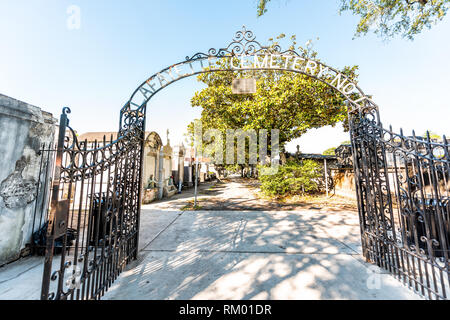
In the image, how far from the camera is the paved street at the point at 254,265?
233 cm

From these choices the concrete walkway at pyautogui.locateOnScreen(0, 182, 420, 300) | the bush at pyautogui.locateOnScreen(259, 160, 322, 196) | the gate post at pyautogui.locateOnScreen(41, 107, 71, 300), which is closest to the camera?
the gate post at pyautogui.locateOnScreen(41, 107, 71, 300)

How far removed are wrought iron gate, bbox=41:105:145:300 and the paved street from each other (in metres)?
0.38

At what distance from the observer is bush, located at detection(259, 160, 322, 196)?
10.2m

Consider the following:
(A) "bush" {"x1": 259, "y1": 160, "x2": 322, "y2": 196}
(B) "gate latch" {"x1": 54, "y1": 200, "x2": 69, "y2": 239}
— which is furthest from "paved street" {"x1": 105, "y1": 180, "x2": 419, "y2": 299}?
(A) "bush" {"x1": 259, "y1": 160, "x2": 322, "y2": 196}

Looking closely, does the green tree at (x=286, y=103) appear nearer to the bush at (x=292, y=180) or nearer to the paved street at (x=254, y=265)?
the bush at (x=292, y=180)

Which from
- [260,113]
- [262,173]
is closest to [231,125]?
[260,113]

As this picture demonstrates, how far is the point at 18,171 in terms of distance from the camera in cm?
314

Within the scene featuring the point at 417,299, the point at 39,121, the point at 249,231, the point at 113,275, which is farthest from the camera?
the point at 249,231

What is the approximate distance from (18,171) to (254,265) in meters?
4.52

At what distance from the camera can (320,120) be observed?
35.7 feet

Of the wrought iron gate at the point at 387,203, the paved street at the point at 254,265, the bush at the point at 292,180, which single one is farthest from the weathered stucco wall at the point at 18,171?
the bush at the point at 292,180

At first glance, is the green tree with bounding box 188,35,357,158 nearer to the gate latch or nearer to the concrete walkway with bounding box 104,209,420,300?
the concrete walkway with bounding box 104,209,420,300
